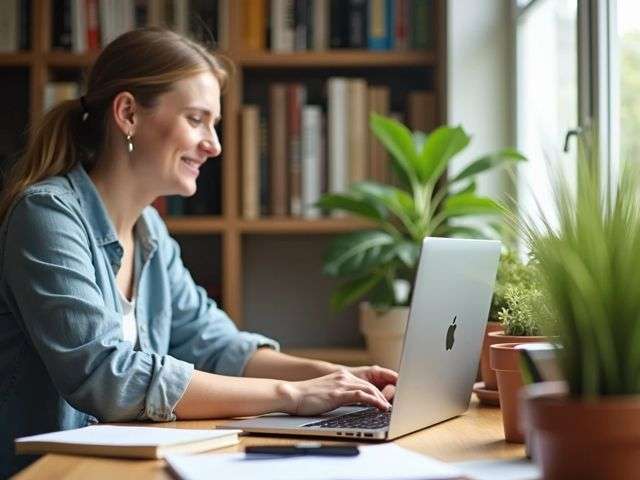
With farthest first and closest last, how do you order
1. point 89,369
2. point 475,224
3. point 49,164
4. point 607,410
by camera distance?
point 475,224 → point 49,164 → point 89,369 → point 607,410

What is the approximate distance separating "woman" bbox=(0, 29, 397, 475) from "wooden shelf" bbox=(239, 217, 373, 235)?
0.81 meters

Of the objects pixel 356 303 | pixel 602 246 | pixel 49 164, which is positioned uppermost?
pixel 49 164

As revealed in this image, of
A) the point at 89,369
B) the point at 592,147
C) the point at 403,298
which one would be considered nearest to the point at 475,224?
the point at 403,298

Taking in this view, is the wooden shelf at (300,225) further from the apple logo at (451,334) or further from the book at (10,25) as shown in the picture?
the apple logo at (451,334)

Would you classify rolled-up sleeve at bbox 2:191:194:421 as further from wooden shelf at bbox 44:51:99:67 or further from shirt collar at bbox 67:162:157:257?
wooden shelf at bbox 44:51:99:67

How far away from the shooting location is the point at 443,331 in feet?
4.19

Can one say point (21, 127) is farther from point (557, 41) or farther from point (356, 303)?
point (557, 41)

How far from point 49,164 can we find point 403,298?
1.08 meters

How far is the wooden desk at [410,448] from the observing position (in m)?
1.04

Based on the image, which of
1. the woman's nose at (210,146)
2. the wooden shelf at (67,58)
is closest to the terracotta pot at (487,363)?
the woman's nose at (210,146)

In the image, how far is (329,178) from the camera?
2.95 m

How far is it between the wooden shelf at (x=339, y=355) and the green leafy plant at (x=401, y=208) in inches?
10.4

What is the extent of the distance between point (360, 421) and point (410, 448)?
154 millimetres

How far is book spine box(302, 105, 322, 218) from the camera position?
9.66 feet
